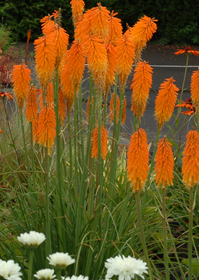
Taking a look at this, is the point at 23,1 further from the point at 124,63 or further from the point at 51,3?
the point at 124,63

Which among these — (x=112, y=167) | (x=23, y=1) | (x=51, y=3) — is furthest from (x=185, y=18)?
(x=112, y=167)

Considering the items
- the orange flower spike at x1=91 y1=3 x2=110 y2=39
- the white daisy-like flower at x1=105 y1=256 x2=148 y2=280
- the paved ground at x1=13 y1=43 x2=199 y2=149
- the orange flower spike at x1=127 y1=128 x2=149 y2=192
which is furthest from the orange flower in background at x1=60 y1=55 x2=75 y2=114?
the paved ground at x1=13 y1=43 x2=199 y2=149

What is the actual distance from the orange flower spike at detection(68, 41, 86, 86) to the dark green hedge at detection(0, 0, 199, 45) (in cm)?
1272

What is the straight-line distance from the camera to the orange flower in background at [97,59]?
193 centimetres

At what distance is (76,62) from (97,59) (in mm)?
146

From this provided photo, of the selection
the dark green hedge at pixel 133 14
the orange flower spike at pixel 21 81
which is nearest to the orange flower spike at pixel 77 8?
the orange flower spike at pixel 21 81

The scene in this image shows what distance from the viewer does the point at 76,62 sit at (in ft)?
6.67

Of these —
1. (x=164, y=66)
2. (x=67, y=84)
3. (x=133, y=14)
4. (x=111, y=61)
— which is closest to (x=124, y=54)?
(x=111, y=61)

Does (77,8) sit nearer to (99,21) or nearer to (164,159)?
(99,21)

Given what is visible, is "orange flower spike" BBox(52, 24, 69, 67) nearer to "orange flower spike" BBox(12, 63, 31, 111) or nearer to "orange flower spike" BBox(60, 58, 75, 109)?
"orange flower spike" BBox(60, 58, 75, 109)

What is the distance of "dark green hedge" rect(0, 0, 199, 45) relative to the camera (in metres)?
14.5

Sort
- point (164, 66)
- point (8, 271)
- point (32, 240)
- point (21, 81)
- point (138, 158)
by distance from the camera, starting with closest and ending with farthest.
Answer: point (8, 271) → point (32, 240) → point (138, 158) → point (21, 81) → point (164, 66)

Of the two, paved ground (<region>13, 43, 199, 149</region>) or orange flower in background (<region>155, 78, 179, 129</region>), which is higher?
paved ground (<region>13, 43, 199, 149</region>)

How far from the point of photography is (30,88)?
2.37m
